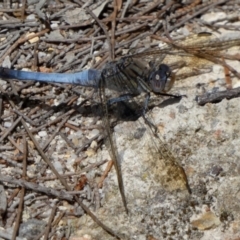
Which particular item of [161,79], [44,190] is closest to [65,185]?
[44,190]

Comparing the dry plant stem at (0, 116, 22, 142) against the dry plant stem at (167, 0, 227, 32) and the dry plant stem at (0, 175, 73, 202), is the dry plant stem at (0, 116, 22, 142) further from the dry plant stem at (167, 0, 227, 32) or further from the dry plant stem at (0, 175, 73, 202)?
the dry plant stem at (167, 0, 227, 32)

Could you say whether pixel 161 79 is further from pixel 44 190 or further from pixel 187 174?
pixel 44 190

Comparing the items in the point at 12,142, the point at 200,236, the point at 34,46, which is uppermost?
the point at 34,46

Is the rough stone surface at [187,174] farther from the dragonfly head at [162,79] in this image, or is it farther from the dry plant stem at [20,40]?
the dry plant stem at [20,40]

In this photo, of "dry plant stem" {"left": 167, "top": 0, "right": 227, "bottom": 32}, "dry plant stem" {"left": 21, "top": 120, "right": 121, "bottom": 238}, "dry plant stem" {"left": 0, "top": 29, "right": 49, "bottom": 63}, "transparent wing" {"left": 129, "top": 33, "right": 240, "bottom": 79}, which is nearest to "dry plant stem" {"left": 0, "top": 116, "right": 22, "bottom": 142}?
"dry plant stem" {"left": 21, "top": 120, "right": 121, "bottom": 238}

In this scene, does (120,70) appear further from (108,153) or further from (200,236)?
(200,236)

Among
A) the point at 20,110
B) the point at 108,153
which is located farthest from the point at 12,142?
the point at 108,153

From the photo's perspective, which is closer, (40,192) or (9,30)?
(40,192)

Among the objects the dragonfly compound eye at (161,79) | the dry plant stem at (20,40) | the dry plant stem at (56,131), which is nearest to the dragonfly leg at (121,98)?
the dragonfly compound eye at (161,79)
